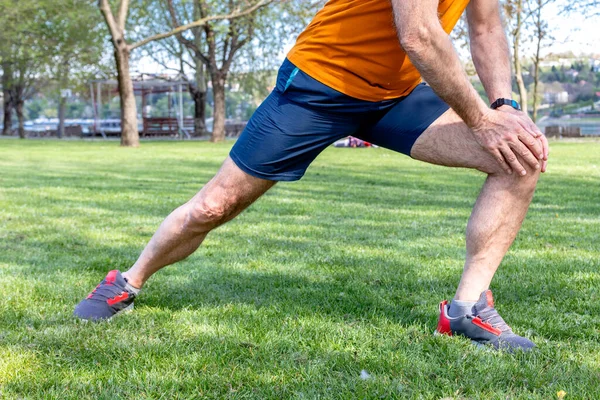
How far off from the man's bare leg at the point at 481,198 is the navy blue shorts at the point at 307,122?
0.08m

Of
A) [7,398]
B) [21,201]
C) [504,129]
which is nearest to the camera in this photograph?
[7,398]

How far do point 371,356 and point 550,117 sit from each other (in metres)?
60.7

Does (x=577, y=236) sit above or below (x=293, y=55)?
below

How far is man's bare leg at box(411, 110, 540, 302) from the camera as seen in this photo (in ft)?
10.2

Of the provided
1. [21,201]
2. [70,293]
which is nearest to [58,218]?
[21,201]

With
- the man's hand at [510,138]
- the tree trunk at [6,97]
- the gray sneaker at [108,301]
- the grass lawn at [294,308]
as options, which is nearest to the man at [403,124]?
the man's hand at [510,138]

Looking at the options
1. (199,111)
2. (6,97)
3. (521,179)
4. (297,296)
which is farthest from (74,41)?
(521,179)

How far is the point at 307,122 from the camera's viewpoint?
311 centimetres

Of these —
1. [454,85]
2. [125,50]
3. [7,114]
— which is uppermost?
[125,50]

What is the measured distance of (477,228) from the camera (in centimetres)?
318

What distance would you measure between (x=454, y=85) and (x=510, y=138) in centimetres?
32

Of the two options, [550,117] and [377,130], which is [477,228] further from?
[550,117]

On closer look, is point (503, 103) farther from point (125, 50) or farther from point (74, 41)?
point (74, 41)

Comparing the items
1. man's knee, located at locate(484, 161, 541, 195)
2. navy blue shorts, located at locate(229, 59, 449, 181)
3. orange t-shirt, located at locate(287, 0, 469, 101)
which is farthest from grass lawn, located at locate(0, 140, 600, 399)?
orange t-shirt, located at locate(287, 0, 469, 101)
